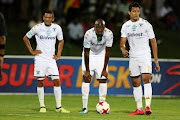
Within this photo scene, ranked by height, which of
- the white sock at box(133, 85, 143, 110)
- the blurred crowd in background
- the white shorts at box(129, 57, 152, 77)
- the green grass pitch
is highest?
the blurred crowd in background

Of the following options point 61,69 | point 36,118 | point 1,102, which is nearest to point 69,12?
point 61,69

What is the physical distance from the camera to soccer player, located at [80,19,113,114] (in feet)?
45.9

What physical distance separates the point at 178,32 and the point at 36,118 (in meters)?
15.3

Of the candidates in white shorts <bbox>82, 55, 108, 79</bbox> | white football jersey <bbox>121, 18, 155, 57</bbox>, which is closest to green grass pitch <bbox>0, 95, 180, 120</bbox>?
white shorts <bbox>82, 55, 108, 79</bbox>

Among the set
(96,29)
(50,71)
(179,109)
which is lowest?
(179,109)

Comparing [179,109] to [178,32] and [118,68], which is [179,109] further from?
[178,32]

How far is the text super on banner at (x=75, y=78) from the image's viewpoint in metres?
19.7

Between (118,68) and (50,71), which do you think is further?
(118,68)

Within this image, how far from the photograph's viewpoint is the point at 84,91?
14242 millimetres

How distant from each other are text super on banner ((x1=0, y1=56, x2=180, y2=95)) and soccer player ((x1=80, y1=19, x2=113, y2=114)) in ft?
17.8

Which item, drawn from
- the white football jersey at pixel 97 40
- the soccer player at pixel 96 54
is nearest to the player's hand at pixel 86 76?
the soccer player at pixel 96 54

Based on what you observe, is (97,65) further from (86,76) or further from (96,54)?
(86,76)

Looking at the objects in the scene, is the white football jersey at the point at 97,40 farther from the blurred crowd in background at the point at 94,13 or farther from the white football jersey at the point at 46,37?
the blurred crowd in background at the point at 94,13

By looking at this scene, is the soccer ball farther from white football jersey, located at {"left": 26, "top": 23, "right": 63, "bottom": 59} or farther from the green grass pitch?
white football jersey, located at {"left": 26, "top": 23, "right": 63, "bottom": 59}
